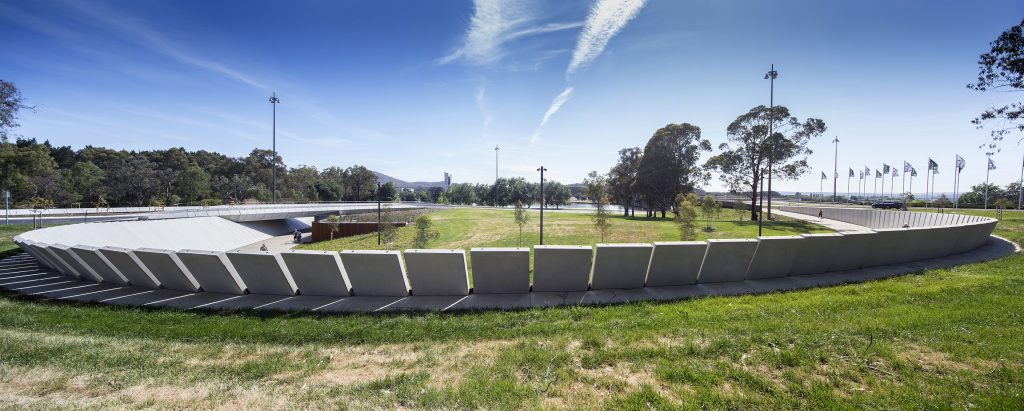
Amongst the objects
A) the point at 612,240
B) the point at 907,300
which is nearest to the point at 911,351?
the point at 907,300

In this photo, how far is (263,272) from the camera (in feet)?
22.4

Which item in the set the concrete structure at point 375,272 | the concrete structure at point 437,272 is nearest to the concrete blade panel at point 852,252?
the concrete structure at point 437,272

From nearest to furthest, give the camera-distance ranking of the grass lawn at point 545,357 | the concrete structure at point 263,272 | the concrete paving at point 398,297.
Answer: the grass lawn at point 545,357 → the concrete paving at point 398,297 → the concrete structure at point 263,272

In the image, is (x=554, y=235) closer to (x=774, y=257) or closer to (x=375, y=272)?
(x=774, y=257)

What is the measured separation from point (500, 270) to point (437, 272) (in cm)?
109

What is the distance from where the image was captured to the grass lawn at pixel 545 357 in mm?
3143

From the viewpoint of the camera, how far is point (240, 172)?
80.8 meters

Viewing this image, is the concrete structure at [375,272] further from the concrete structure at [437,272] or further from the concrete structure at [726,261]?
Answer: the concrete structure at [726,261]

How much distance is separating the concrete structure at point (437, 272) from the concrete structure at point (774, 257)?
19.0ft

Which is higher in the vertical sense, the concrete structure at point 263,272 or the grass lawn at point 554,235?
the concrete structure at point 263,272

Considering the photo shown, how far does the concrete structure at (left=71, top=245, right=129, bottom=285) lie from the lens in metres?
7.46

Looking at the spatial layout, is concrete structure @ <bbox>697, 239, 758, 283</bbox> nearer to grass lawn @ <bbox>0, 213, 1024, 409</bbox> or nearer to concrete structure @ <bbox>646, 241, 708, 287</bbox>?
concrete structure @ <bbox>646, 241, 708, 287</bbox>

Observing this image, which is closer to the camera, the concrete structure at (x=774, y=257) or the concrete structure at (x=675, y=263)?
the concrete structure at (x=675, y=263)

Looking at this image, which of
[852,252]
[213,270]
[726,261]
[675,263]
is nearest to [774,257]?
[726,261]
